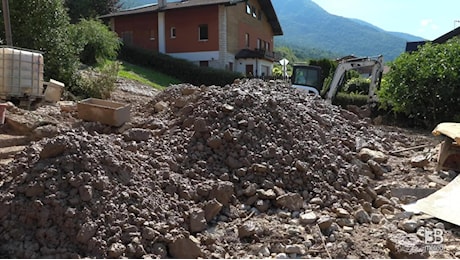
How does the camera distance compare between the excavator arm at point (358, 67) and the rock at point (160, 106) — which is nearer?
the rock at point (160, 106)

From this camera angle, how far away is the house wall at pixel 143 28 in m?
26.8

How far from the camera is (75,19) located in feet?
99.9

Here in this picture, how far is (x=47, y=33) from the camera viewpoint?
999 cm

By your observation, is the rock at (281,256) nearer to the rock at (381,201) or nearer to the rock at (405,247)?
the rock at (405,247)

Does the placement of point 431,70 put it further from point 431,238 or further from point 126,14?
point 126,14

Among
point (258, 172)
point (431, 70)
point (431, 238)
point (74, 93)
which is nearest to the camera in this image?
point (431, 238)

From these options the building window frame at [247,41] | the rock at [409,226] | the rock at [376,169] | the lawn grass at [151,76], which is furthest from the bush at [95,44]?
the rock at [409,226]

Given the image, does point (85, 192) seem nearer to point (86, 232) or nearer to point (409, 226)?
point (86, 232)

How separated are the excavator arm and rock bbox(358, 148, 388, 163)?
6.31 meters

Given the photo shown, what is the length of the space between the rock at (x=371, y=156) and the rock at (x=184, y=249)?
3.66 m

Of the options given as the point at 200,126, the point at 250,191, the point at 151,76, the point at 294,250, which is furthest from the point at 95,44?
the point at 294,250

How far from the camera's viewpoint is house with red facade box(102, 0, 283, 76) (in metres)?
24.9

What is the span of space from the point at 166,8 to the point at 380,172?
72.2 ft

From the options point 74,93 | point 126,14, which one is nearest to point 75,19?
point 126,14
